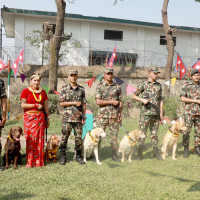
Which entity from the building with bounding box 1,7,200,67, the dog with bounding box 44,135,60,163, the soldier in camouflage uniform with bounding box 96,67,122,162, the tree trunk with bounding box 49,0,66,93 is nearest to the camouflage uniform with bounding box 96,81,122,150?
the soldier in camouflage uniform with bounding box 96,67,122,162

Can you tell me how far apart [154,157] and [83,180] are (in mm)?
2353

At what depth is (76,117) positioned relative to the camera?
516cm

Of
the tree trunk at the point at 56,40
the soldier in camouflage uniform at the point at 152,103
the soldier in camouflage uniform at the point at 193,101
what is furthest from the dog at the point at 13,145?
the tree trunk at the point at 56,40

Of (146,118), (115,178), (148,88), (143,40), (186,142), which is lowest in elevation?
(115,178)

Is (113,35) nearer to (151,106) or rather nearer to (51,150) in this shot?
(151,106)

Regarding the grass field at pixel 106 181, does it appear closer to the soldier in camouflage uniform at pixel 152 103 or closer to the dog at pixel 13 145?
the dog at pixel 13 145

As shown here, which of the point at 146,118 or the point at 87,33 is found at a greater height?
the point at 87,33

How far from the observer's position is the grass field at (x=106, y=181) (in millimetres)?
3869

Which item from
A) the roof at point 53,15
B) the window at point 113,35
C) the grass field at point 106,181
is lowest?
the grass field at point 106,181

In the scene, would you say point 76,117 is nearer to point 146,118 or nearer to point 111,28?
point 146,118

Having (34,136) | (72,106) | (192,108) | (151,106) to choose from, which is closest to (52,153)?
(34,136)

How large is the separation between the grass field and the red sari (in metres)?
0.24

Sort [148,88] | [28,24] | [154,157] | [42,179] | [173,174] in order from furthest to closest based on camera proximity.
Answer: [28,24], [154,157], [148,88], [173,174], [42,179]

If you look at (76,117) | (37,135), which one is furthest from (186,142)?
(37,135)
